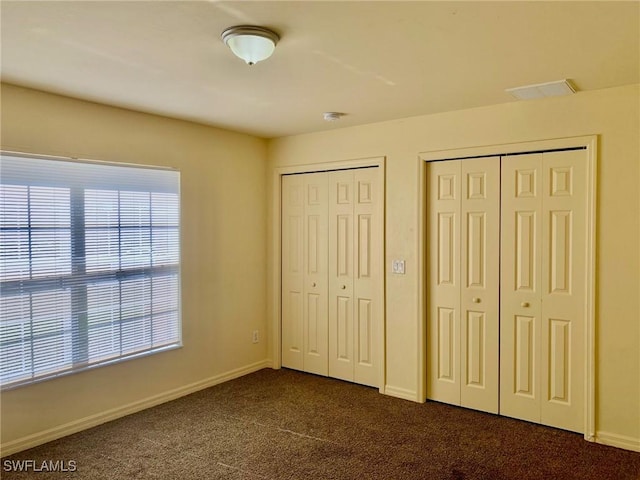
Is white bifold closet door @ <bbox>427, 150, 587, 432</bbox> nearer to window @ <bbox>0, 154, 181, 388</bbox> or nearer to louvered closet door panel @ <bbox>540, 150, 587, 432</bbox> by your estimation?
louvered closet door panel @ <bbox>540, 150, 587, 432</bbox>

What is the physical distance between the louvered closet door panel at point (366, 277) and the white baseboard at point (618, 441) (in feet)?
5.70

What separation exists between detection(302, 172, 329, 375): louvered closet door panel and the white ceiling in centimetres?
116

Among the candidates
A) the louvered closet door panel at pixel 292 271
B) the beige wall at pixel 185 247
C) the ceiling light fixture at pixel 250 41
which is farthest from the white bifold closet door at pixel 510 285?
the ceiling light fixture at pixel 250 41

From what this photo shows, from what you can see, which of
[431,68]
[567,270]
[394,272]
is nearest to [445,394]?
[394,272]

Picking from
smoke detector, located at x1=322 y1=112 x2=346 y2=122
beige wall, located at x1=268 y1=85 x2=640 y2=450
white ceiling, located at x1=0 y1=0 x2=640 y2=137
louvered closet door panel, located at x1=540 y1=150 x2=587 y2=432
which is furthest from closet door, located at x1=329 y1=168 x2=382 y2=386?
louvered closet door panel, located at x1=540 y1=150 x2=587 y2=432

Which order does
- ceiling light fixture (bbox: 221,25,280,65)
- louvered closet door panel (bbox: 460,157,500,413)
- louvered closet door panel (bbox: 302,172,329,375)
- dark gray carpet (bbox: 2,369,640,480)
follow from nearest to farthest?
ceiling light fixture (bbox: 221,25,280,65), dark gray carpet (bbox: 2,369,640,480), louvered closet door panel (bbox: 460,157,500,413), louvered closet door panel (bbox: 302,172,329,375)

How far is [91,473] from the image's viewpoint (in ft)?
9.13

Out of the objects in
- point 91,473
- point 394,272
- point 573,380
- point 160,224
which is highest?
point 160,224

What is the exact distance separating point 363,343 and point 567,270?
185 cm

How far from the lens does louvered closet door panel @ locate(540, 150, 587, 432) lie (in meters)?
3.24

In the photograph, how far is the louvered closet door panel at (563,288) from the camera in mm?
3238

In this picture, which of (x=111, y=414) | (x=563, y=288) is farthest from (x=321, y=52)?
(x=111, y=414)

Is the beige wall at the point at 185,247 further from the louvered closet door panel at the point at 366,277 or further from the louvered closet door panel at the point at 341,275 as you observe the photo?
the louvered closet door panel at the point at 366,277

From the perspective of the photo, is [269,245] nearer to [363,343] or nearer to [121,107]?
[363,343]
